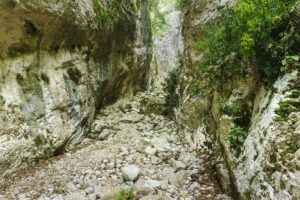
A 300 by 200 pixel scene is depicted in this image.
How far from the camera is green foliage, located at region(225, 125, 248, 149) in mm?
5676

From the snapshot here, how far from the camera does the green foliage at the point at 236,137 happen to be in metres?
5.68

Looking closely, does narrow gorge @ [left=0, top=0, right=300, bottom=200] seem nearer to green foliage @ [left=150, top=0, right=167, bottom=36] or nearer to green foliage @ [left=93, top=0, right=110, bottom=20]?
green foliage @ [left=93, top=0, right=110, bottom=20]

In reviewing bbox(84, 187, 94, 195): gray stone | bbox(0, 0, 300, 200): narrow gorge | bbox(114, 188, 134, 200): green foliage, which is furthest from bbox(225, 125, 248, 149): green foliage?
bbox(84, 187, 94, 195): gray stone

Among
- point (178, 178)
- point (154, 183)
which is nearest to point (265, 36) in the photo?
point (178, 178)

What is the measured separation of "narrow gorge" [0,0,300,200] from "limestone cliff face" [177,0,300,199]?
22mm

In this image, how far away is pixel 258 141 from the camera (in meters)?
4.86

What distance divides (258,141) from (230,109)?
62.4 inches

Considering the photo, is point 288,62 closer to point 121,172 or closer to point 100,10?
point 121,172

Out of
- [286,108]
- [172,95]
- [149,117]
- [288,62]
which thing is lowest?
[149,117]

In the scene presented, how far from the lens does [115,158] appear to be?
8.10 m

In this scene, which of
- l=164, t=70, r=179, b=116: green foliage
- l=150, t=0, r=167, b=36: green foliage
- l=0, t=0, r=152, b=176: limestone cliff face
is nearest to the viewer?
l=0, t=0, r=152, b=176: limestone cliff face

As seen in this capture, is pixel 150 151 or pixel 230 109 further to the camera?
pixel 150 151

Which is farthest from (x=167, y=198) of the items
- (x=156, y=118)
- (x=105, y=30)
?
(x=105, y=30)

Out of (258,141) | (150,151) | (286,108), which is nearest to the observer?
(286,108)
